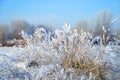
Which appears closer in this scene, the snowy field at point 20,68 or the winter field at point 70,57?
the snowy field at point 20,68

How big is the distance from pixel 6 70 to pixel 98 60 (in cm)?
180

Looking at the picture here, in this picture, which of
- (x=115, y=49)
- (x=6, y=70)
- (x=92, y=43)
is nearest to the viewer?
(x=6, y=70)

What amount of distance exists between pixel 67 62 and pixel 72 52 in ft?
0.73

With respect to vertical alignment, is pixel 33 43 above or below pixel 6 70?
above

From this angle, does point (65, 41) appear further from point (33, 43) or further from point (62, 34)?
point (33, 43)

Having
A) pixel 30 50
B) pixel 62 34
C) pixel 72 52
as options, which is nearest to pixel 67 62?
pixel 72 52

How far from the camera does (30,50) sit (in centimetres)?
600

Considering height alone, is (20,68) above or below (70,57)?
below

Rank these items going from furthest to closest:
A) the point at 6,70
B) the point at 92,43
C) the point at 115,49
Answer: the point at 115,49
the point at 92,43
the point at 6,70

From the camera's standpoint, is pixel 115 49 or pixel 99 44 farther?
pixel 115 49

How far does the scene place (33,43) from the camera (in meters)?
6.26

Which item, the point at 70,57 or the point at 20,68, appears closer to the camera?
the point at 70,57

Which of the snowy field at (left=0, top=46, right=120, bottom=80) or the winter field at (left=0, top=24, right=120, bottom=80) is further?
the winter field at (left=0, top=24, right=120, bottom=80)

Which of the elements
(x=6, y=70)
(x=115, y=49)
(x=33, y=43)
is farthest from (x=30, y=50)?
(x=115, y=49)
